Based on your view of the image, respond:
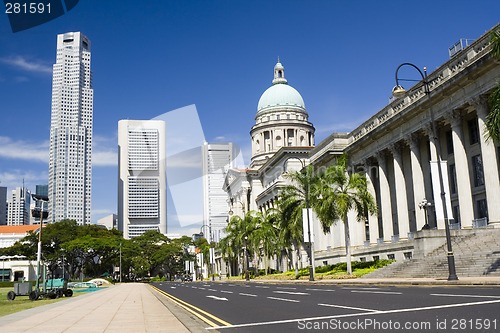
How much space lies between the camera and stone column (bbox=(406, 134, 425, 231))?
47875 millimetres

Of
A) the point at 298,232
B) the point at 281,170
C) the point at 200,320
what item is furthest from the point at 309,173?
the point at 281,170

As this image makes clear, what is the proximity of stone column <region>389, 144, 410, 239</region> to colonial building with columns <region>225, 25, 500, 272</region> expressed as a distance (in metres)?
0.10

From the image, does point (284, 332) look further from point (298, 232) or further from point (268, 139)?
point (268, 139)

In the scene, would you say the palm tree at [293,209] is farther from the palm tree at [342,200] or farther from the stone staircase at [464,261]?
the stone staircase at [464,261]

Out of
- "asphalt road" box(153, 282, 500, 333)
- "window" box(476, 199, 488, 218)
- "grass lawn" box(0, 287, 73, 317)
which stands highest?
"window" box(476, 199, 488, 218)

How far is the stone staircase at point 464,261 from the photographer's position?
2862cm

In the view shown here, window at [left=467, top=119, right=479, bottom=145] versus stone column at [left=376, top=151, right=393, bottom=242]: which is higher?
window at [left=467, top=119, right=479, bottom=145]

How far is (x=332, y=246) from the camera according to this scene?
66312 mm

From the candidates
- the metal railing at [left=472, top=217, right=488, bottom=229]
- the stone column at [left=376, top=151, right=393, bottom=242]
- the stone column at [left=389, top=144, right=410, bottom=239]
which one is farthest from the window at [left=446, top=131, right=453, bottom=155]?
the metal railing at [left=472, top=217, right=488, bottom=229]

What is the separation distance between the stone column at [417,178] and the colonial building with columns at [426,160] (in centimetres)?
9

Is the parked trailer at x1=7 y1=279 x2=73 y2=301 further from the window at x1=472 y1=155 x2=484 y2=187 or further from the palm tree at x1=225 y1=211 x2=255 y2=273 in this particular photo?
the palm tree at x1=225 y1=211 x2=255 y2=273

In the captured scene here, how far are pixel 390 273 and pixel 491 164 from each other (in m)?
10.8

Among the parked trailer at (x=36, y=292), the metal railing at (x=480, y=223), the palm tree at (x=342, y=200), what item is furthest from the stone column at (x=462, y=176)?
the parked trailer at (x=36, y=292)

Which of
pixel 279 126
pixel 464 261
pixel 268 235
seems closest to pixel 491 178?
pixel 464 261
